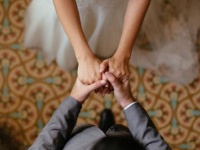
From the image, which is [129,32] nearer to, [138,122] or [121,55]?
[121,55]

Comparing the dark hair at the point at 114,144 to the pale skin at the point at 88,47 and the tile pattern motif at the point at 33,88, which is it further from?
the tile pattern motif at the point at 33,88

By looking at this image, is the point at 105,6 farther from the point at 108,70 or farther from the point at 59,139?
the point at 59,139

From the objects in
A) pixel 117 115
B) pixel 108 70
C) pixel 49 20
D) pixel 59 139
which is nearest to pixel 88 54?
pixel 108 70

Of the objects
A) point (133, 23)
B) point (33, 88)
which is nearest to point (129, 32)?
point (133, 23)

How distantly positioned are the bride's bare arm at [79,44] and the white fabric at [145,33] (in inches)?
8.7

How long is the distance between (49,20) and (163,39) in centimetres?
43

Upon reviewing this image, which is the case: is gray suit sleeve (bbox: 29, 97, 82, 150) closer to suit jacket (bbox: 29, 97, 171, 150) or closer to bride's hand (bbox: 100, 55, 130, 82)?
suit jacket (bbox: 29, 97, 171, 150)

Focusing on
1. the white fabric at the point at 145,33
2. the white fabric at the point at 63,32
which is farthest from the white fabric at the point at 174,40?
the white fabric at the point at 63,32

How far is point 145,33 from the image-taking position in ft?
4.26

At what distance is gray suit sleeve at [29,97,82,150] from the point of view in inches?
31.9

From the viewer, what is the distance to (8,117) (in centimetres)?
131

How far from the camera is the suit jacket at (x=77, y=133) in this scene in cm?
79

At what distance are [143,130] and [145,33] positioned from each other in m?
0.58

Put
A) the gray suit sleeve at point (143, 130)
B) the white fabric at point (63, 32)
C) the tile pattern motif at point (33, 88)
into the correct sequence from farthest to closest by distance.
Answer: the tile pattern motif at point (33, 88)
the white fabric at point (63, 32)
the gray suit sleeve at point (143, 130)
